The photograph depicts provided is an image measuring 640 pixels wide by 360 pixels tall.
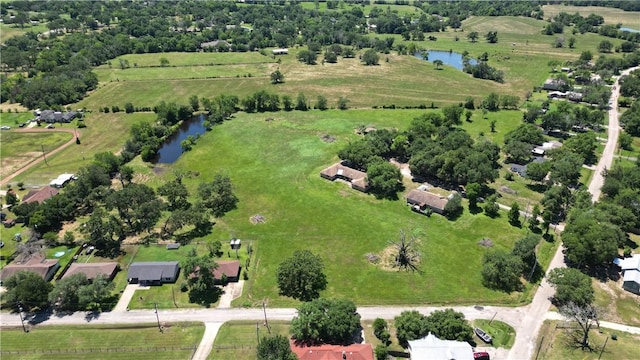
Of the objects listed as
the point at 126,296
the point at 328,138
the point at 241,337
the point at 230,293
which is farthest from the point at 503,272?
the point at 328,138

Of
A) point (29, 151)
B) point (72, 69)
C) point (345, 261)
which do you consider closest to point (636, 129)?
point (345, 261)

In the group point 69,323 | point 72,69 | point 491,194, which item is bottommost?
point 69,323

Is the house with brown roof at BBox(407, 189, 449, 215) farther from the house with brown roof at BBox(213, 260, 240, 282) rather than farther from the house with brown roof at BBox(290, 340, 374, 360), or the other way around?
the house with brown roof at BBox(213, 260, 240, 282)

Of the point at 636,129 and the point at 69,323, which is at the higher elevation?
the point at 636,129

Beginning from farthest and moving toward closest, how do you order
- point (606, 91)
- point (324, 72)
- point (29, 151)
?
point (324, 72)
point (606, 91)
point (29, 151)

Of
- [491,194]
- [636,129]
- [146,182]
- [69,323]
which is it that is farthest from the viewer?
[636,129]

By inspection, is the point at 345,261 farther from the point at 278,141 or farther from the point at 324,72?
the point at 324,72

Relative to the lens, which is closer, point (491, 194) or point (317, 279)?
point (317, 279)
